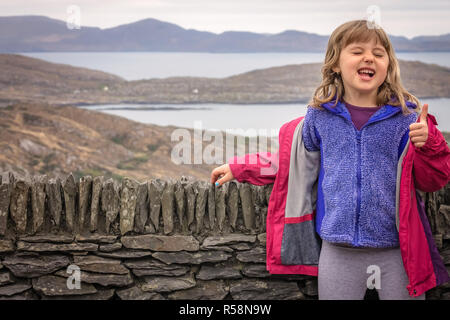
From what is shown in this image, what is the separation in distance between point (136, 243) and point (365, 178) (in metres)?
1.41

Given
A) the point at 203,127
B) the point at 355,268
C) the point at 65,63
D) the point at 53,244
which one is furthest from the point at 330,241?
the point at 65,63

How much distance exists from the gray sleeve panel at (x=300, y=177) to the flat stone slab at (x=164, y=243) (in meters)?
0.65

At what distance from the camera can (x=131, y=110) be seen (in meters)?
8.98

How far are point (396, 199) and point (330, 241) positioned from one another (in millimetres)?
375

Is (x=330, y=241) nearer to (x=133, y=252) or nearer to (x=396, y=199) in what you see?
(x=396, y=199)

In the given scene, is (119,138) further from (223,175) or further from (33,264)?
(223,175)

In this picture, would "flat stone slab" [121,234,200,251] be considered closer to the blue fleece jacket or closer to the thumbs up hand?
the blue fleece jacket

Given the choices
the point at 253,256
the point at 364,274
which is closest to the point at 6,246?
the point at 253,256

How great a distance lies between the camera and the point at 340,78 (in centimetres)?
274

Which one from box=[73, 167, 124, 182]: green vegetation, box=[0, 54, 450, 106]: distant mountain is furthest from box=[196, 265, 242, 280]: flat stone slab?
box=[0, 54, 450, 106]: distant mountain

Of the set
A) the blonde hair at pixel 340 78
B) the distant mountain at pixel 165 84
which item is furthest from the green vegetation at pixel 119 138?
the blonde hair at pixel 340 78

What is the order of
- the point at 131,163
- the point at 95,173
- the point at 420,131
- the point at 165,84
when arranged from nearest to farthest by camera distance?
the point at 420,131
the point at 95,173
the point at 131,163
the point at 165,84

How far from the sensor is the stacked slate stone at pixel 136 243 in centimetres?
314

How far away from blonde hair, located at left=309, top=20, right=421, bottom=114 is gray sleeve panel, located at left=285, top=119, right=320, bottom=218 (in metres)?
0.22
